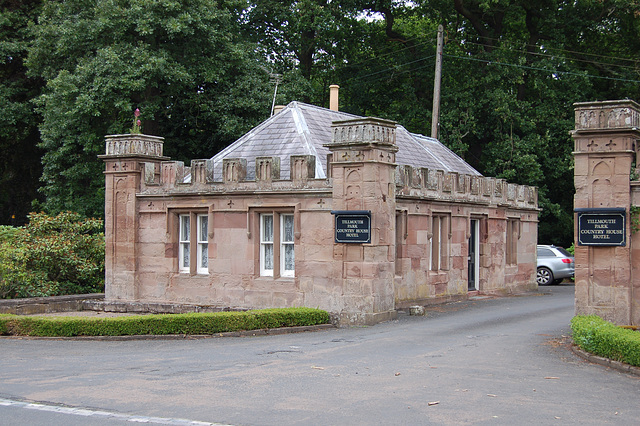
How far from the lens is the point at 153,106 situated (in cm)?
2877

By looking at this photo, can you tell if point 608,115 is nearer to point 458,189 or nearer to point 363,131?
point 363,131

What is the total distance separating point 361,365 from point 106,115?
809 inches

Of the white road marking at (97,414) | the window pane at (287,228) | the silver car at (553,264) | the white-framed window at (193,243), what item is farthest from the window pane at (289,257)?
the silver car at (553,264)

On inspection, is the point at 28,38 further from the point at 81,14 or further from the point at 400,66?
the point at 400,66

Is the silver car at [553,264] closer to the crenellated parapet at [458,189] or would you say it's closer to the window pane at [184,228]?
the crenellated parapet at [458,189]

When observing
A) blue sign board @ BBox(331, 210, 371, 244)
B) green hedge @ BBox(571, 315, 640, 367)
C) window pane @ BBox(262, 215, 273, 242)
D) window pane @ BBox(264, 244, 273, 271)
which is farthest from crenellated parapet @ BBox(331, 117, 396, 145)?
green hedge @ BBox(571, 315, 640, 367)

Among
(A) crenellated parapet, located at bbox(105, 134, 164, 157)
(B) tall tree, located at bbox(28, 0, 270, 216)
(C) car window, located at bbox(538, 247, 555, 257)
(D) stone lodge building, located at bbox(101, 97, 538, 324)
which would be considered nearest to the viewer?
(D) stone lodge building, located at bbox(101, 97, 538, 324)

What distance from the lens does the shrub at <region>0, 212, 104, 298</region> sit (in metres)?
22.7

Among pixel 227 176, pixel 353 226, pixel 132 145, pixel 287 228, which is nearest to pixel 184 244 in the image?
pixel 227 176

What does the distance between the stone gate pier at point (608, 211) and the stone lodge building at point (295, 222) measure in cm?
458

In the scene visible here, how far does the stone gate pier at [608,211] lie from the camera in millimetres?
14523

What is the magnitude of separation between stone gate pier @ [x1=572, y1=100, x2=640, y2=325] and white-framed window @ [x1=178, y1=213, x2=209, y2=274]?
34.2 ft

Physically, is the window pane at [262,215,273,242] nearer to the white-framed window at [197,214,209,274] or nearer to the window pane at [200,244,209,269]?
the white-framed window at [197,214,209,274]

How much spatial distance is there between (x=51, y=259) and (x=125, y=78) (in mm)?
7751
